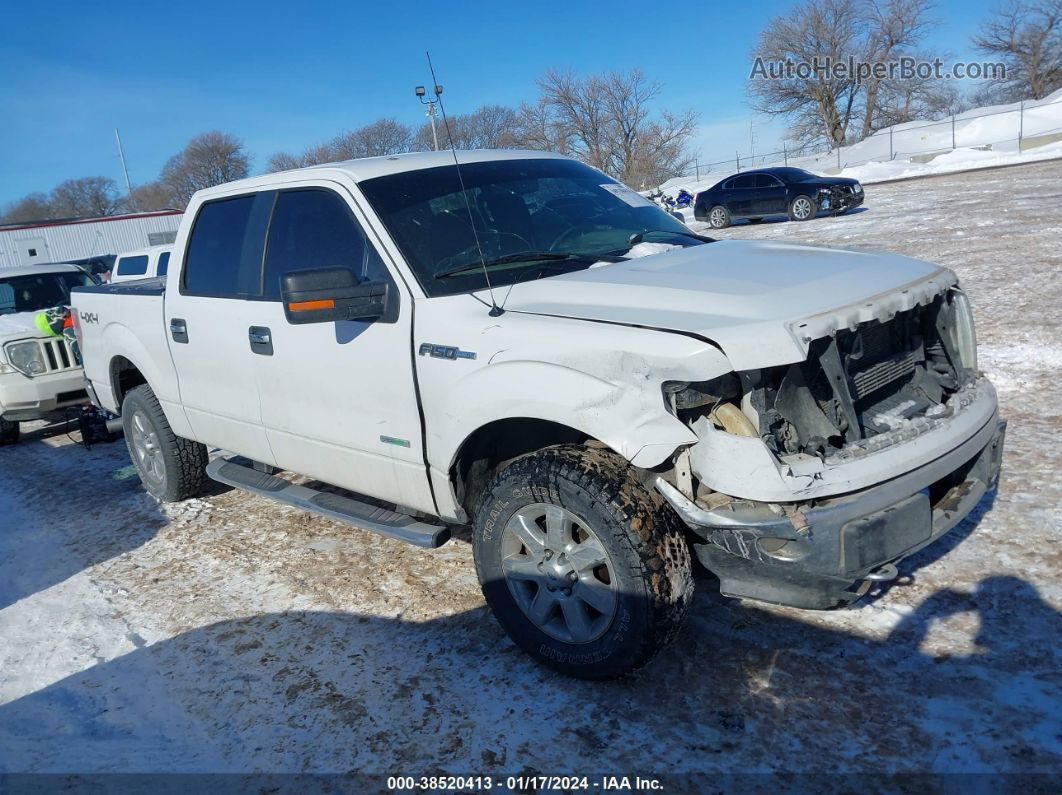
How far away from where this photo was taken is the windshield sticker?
180 inches

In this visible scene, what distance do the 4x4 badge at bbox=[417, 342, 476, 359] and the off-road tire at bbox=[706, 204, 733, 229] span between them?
20.7m

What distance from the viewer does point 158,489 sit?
5.89m

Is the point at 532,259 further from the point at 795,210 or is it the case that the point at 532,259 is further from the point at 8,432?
A: the point at 795,210

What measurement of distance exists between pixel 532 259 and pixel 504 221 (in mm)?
328

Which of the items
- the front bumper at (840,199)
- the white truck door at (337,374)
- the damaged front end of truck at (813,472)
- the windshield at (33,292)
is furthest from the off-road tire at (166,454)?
the front bumper at (840,199)

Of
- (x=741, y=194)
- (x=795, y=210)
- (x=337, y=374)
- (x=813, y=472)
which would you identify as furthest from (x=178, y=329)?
(x=741, y=194)

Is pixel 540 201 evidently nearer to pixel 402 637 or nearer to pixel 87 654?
pixel 402 637

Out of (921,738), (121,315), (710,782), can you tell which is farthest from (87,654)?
(921,738)

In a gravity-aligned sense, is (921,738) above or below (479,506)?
below

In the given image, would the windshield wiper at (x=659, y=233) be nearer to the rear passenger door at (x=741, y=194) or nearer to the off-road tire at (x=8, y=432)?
the off-road tire at (x=8, y=432)

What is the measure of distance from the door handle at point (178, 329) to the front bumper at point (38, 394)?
3.40 m

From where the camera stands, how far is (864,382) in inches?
123

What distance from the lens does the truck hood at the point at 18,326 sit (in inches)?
308

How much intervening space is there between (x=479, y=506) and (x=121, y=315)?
3.50 meters
